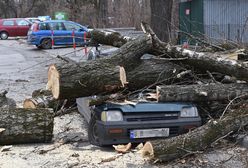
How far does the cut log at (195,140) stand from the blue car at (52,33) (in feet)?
77.2

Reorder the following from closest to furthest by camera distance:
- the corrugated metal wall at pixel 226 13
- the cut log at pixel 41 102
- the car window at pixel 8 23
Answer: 1. the cut log at pixel 41 102
2. the corrugated metal wall at pixel 226 13
3. the car window at pixel 8 23

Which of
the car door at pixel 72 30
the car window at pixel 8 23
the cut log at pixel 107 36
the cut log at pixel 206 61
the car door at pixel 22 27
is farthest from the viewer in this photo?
the car door at pixel 22 27

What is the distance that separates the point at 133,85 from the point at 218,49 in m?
2.39

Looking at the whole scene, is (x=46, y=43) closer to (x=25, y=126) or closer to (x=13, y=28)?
(x=13, y=28)

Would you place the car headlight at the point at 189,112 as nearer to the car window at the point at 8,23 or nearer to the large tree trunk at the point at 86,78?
the large tree trunk at the point at 86,78

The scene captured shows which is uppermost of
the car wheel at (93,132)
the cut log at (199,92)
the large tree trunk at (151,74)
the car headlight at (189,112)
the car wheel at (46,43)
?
the large tree trunk at (151,74)

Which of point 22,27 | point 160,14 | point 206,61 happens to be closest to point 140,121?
point 206,61

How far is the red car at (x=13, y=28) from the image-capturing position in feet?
151

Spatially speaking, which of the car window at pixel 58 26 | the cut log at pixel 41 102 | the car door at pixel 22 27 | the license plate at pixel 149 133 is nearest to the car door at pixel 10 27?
the car door at pixel 22 27

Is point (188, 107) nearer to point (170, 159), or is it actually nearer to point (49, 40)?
point (170, 159)

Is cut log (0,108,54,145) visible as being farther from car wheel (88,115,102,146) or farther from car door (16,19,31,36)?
car door (16,19,31,36)

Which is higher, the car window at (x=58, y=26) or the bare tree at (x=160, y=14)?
the bare tree at (x=160, y=14)

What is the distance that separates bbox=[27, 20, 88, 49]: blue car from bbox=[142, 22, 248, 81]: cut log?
2199cm

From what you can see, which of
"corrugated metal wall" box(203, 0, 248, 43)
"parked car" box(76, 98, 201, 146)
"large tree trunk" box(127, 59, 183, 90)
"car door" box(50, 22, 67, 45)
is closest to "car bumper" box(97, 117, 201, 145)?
"parked car" box(76, 98, 201, 146)
